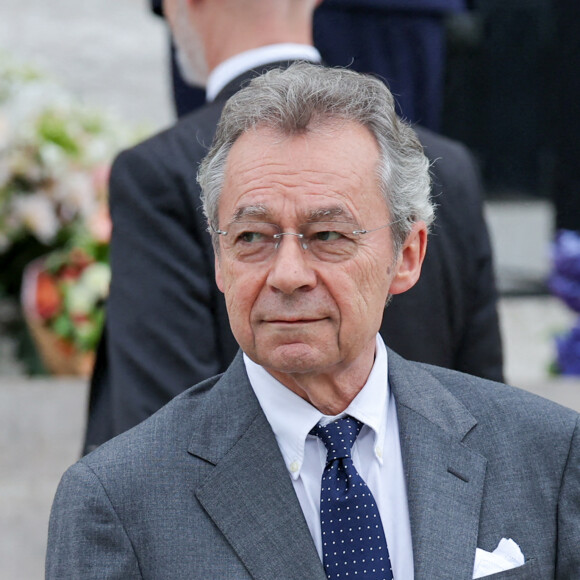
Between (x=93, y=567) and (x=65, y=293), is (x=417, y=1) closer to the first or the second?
(x=65, y=293)

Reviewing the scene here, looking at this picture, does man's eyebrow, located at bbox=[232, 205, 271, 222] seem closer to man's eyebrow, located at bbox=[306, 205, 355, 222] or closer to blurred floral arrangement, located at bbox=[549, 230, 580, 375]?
man's eyebrow, located at bbox=[306, 205, 355, 222]

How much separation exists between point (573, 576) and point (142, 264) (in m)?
1.12

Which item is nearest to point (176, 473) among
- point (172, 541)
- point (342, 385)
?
point (172, 541)

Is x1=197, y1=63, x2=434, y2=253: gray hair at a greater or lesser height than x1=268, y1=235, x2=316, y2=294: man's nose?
greater

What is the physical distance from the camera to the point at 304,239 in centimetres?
179

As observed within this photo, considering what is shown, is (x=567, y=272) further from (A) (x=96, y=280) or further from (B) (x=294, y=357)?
(B) (x=294, y=357)

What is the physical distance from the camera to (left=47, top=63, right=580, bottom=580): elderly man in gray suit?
5.82 ft

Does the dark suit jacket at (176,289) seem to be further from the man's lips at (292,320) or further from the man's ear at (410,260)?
the man's lips at (292,320)

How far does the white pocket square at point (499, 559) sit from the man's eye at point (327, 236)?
0.53 metres

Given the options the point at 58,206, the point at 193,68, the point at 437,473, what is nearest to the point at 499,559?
the point at 437,473

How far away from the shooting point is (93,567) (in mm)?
1722

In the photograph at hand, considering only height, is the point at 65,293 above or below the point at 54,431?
above

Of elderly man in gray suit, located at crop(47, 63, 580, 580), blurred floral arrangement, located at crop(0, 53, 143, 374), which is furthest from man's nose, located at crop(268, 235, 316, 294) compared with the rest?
blurred floral arrangement, located at crop(0, 53, 143, 374)

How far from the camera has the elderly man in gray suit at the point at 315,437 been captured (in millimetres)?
1772
